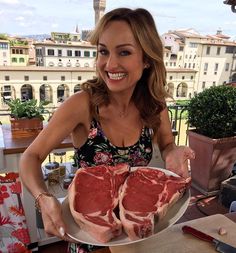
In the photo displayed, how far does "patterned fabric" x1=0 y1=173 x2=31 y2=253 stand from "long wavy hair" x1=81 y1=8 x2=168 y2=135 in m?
1.02

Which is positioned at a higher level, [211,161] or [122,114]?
[122,114]

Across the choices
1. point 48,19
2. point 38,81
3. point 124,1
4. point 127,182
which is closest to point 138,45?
point 124,1

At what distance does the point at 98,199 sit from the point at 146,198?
156mm

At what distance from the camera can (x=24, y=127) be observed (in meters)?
1.93

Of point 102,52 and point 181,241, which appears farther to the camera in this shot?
point 102,52

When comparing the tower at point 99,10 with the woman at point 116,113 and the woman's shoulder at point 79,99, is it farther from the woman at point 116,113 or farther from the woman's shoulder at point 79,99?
the woman's shoulder at point 79,99

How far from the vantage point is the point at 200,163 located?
316 centimetres

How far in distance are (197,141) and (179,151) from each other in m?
2.20

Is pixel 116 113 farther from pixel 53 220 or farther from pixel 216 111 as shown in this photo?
pixel 216 111

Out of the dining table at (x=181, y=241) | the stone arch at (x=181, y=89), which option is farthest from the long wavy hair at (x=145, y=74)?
the stone arch at (x=181, y=89)

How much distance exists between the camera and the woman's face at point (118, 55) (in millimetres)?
1035

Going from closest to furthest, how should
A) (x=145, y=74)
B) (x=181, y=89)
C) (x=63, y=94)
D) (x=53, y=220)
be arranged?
1. (x=53, y=220)
2. (x=145, y=74)
3. (x=63, y=94)
4. (x=181, y=89)

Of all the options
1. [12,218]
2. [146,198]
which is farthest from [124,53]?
[12,218]

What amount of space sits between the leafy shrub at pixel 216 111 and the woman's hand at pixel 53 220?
2586mm
